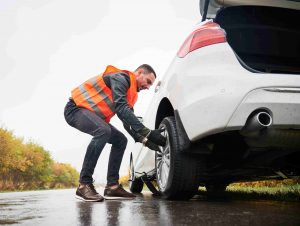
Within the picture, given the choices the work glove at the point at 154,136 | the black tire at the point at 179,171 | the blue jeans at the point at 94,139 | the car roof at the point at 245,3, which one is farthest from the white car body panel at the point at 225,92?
the blue jeans at the point at 94,139

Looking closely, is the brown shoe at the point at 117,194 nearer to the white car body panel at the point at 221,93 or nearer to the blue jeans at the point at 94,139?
the blue jeans at the point at 94,139

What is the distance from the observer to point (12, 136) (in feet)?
160

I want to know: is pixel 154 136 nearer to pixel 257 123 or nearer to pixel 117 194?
pixel 117 194

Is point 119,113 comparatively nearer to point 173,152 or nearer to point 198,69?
point 173,152

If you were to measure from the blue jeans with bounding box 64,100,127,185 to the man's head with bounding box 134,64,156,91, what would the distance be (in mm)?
593

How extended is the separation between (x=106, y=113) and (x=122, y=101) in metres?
0.42

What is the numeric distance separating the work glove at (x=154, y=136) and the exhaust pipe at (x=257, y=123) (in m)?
1.10

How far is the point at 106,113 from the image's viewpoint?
421 cm

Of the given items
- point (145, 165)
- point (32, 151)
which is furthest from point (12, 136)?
point (145, 165)

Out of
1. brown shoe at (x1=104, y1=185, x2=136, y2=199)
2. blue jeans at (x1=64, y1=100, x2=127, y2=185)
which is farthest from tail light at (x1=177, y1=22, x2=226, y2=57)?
brown shoe at (x1=104, y1=185, x2=136, y2=199)

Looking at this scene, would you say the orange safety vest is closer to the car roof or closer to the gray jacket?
the gray jacket

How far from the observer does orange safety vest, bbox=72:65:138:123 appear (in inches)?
163

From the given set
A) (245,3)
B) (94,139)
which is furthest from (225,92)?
(94,139)

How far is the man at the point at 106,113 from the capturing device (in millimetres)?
3826
